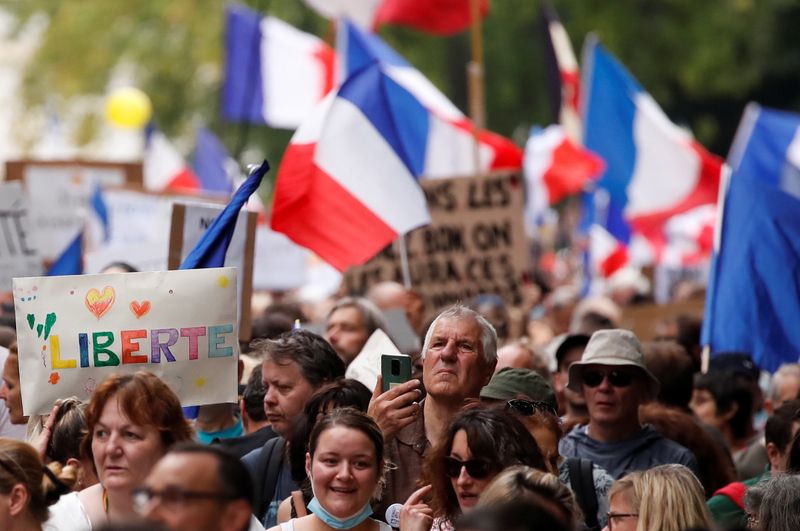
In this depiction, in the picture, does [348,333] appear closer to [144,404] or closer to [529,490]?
[144,404]

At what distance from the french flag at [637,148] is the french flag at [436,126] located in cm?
148

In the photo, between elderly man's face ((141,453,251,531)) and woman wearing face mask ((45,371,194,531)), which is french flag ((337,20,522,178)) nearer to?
woman wearing face mask ((45,371,194,531))

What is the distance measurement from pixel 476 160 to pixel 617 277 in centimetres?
861

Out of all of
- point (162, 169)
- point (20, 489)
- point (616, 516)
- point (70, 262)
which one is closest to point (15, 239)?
point (70, 262)

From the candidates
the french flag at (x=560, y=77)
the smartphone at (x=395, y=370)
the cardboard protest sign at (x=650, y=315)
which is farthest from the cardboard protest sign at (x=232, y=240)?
the french flag at (x=560, y=77)

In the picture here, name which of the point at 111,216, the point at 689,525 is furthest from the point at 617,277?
the point at 689,525

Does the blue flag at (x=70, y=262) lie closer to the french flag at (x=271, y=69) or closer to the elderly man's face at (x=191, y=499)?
the french flag at (x=271, y=69)

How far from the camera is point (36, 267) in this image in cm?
1042

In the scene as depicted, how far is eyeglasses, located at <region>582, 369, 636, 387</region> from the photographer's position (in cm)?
721

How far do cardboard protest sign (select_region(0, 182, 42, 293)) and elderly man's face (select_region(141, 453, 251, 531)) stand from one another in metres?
6.78

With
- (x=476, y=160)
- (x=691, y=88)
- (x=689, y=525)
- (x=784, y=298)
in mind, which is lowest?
(x=689, y=525)

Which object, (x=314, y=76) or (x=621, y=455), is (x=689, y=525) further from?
(x=314, y=76)

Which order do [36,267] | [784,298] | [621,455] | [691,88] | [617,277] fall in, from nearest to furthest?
[621,455] < [784,298] < [36,267] < [617,277] < [691,88]

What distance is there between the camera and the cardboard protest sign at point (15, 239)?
10383mm
